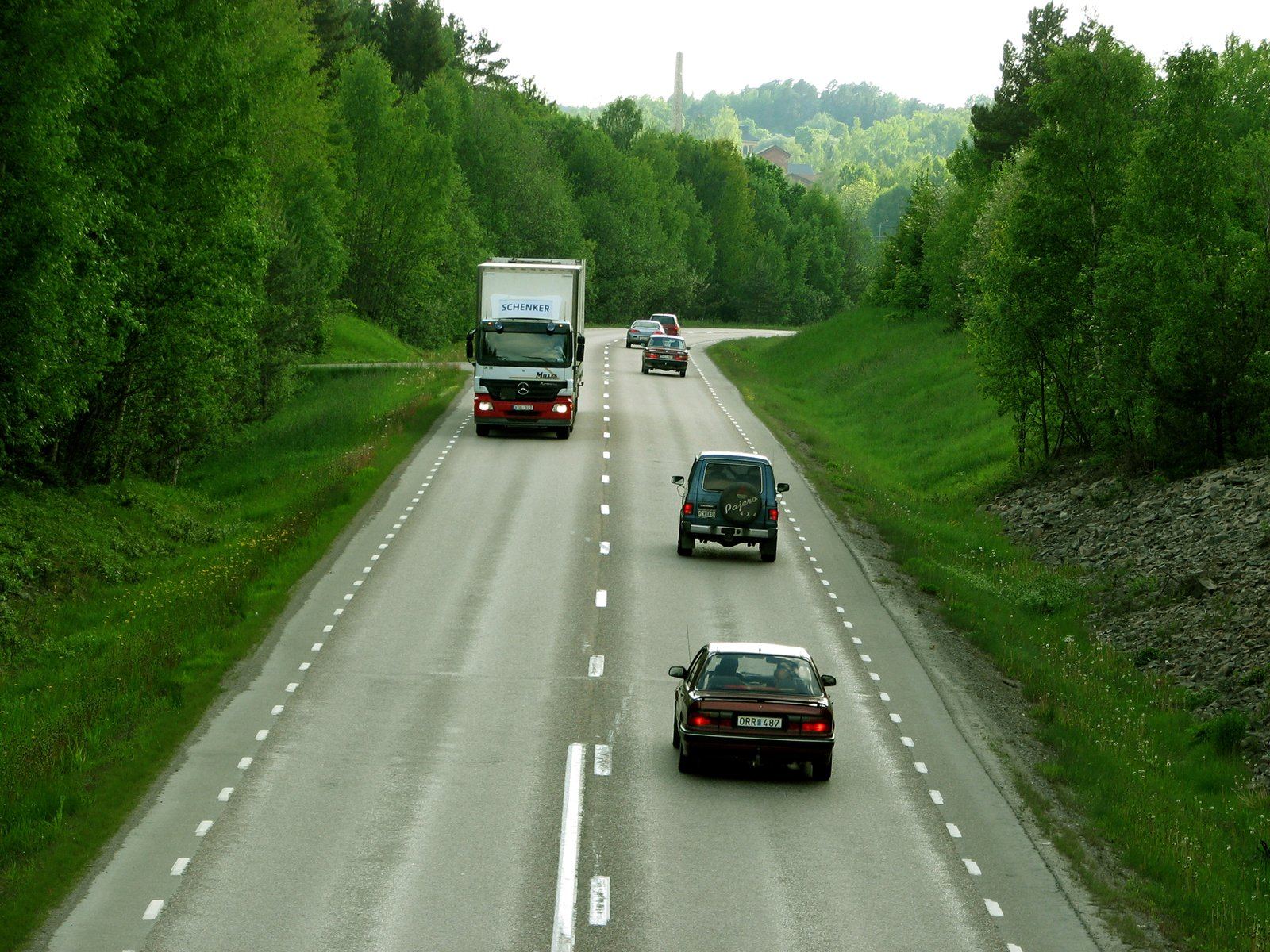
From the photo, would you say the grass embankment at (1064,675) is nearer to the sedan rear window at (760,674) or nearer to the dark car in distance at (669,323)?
the sedan rear window at (760,674)

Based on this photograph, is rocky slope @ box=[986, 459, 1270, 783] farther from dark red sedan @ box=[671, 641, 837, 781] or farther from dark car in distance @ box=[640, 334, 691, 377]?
dark car in distance @ box=[640, 334, 691, 377]

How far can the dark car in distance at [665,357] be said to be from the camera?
6762 cm

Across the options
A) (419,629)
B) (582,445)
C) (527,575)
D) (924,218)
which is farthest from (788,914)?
(924,218)

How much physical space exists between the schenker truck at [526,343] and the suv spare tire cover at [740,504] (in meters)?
14.6

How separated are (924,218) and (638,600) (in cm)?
6702

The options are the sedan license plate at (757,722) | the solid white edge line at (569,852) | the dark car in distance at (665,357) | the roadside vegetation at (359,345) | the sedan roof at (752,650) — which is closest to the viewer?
the solid white edge line at (569,852)

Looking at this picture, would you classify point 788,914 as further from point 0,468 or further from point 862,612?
point 0,468

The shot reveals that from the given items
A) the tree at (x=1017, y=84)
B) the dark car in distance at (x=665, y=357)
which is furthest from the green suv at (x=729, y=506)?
the tree at (x=1017, y=84)

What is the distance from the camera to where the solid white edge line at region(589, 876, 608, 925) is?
12.5 metres

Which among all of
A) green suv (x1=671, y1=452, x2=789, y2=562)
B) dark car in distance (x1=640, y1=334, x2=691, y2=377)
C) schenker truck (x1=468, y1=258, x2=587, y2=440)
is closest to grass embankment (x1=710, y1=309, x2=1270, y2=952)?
green suv (x1=671, y1=452, x2=789, y2=562)

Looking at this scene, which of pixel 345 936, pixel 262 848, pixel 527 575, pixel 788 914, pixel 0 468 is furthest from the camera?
pixel 0 468

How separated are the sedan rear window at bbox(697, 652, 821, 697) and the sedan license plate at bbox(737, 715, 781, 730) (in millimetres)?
358

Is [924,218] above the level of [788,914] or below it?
above

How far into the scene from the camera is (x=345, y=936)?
12.0m
